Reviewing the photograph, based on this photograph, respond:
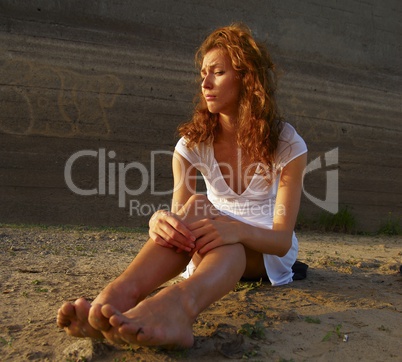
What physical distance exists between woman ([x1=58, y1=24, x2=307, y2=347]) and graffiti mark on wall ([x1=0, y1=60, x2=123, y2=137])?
347cm

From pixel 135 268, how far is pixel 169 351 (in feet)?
1.15

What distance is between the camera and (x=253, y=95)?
254cm

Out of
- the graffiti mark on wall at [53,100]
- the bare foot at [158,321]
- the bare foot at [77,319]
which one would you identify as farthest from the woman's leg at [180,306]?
the graffiti mark on wall at [53,100]

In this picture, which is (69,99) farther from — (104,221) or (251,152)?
(251,152)

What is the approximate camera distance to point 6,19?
5.83 m

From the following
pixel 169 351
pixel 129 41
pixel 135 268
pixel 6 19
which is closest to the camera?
pixel 169 351

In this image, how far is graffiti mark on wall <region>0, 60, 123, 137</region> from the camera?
18.8 ft

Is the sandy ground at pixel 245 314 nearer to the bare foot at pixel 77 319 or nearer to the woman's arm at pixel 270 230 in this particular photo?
the bare foot at pixel 77 319

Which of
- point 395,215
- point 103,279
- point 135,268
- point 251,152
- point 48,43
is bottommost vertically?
point 395,215

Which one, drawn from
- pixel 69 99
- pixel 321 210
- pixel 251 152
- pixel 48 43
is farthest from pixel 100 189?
pixel 251 152

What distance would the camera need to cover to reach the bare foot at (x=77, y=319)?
5.20 ft

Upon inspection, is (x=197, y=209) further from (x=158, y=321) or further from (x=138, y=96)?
(x=138, y=96)

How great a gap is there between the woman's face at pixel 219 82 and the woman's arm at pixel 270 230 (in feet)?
1.54

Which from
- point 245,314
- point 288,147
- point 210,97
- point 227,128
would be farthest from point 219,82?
point 245,314
